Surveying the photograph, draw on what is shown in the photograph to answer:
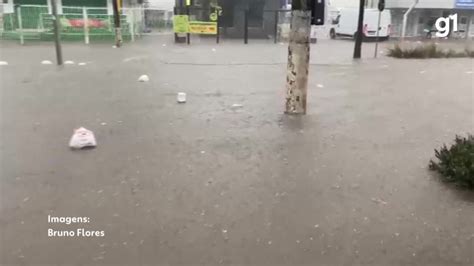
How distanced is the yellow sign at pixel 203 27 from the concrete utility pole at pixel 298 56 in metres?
19.7

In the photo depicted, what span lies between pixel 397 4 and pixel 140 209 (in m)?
38.1

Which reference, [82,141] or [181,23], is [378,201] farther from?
[181,23]

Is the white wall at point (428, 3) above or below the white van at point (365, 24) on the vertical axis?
above

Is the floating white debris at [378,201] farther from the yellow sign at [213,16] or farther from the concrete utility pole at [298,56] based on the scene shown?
the yellow sign at [213,16]

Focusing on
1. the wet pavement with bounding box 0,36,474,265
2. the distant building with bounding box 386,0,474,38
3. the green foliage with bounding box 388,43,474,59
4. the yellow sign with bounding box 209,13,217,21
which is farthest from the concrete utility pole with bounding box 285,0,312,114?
the distant building with bounding box 386,0,474,38

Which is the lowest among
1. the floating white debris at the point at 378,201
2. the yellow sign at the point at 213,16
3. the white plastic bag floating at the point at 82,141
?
Answer: the floating white debris at the point at 378,201

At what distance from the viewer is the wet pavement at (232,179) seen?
373 cm

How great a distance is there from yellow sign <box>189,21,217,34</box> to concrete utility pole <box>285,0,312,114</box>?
19724mm

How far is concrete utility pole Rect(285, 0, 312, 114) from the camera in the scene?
7637mm

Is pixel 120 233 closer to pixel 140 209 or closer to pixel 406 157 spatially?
pixel 140 209

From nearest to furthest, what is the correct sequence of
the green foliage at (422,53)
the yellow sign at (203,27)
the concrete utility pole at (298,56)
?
the concrete utility pole at (298,56) < the green foliage at (422,53) < the yellow sign at (203,27)

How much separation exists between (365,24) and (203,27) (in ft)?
38.3

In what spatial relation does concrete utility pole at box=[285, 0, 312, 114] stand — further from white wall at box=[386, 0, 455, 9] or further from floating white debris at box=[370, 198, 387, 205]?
white wall at box=[386, 0, 455, 9]

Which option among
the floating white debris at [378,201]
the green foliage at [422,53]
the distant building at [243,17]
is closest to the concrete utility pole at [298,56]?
the floating white debris at [378,201]
